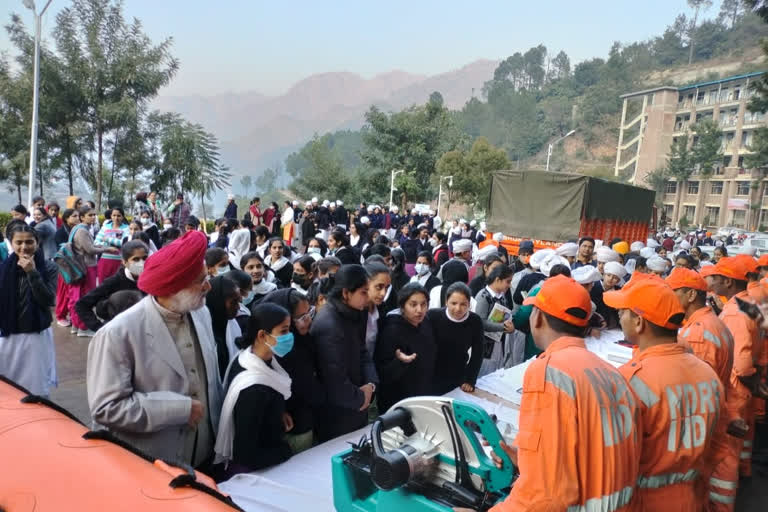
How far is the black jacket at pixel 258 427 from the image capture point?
227cm

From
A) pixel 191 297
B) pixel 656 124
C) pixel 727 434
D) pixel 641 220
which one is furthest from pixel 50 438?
pixel 656 124

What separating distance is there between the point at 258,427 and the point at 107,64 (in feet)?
55.2

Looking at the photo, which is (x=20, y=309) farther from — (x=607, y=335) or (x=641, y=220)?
(x=641, y=220)

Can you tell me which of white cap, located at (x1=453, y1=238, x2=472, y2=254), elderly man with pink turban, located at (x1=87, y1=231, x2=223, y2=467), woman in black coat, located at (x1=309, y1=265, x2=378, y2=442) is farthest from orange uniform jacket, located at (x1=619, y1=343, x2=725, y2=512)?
white cap, located at (x1=453, y1=238, x2=472, y2=254)

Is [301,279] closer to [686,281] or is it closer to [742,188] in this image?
[686,281]

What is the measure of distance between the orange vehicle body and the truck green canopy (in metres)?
11.3

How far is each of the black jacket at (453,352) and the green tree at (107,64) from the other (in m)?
15.0

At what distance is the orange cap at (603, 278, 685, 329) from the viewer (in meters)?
2.12

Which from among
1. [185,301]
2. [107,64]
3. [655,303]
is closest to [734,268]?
[655,303]

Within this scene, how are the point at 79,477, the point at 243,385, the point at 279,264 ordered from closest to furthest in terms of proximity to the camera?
the point at 79,477 < the point at 243,385 < the point at 279,264

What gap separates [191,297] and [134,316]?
0.23 meters

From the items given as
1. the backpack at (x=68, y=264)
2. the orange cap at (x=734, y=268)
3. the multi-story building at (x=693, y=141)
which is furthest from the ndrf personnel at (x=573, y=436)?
the multi-story building at (x=693, y=141)

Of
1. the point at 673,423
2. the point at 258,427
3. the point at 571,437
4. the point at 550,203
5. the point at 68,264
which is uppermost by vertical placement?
the point at 550,203

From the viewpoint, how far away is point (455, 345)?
3670 millimetres
